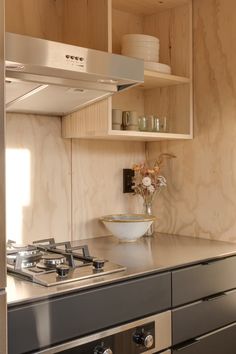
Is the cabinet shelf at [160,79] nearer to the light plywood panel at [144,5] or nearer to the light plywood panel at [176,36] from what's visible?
the light plywood panel at [176,36]

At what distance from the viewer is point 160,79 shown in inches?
88.7

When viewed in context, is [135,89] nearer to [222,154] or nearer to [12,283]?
[222,154]

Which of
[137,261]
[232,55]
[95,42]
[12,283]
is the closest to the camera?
[12,283]

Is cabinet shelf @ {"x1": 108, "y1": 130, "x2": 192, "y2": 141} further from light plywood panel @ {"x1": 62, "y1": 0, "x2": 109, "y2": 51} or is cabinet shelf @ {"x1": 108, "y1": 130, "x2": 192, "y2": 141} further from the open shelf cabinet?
light plywood panel @ {"x1": 62, "y1": 0, "x2": 109, "y2": 51}

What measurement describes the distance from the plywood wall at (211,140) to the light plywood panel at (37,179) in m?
0.61

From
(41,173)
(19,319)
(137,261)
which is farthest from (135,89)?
(19,319)

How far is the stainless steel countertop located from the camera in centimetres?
140

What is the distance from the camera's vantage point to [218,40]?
2248 millimetres

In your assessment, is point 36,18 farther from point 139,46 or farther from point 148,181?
point 148,181

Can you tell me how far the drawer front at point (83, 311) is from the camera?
1322 millimetres

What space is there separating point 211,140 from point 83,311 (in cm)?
116

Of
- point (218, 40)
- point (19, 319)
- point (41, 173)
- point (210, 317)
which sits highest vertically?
point (218, 40)

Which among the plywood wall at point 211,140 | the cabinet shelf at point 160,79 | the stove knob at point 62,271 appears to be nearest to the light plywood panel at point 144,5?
the plywood wall at point 211,140

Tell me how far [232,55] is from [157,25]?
0.49 meters
